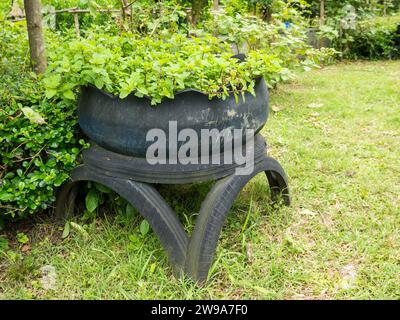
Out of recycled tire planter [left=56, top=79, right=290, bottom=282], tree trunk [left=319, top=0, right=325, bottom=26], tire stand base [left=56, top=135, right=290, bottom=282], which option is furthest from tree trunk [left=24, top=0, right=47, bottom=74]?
tree trunk [left=319, top=0, right=325, bottom=26]

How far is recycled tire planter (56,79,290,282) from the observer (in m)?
1.88

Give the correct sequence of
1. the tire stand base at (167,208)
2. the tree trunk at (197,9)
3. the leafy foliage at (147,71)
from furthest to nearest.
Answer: the tree trunk at (197,9)
the tire stand base at (167,208)
the leafy foliage at (147,71)

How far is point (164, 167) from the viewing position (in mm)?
1913

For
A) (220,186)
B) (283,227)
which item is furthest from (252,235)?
(220,186)

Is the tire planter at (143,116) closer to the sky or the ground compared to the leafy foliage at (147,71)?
closer to the ground

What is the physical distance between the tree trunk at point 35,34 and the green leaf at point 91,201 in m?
0.72

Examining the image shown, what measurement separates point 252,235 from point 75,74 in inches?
46.9

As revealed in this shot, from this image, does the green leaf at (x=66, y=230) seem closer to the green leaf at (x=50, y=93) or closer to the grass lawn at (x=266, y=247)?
the grass lawn at (x=266, y=247)

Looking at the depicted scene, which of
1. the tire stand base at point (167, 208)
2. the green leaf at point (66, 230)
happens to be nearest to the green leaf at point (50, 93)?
the tire stand base at point (167, 208)

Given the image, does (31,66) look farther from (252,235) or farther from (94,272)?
(252,235)

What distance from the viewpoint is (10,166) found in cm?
207

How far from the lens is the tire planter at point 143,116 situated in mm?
1873

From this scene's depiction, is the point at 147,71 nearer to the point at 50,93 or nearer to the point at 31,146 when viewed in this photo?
the point at 50,93
